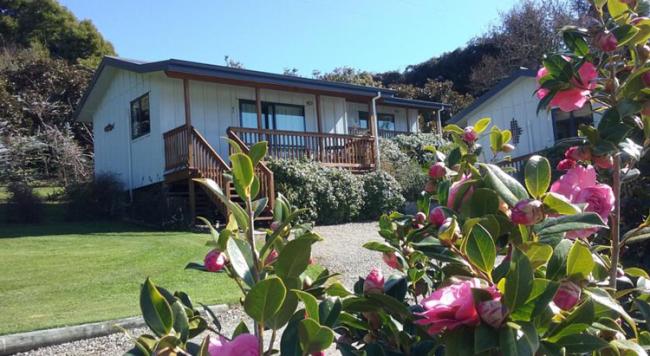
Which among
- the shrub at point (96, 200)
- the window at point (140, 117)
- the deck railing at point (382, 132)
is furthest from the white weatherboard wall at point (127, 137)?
the deck railing at point (382, 132)

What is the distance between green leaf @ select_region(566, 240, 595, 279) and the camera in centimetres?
94

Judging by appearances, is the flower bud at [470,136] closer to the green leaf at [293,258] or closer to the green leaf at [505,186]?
the green leaf at [505,186]

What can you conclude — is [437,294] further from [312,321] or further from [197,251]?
[197,251]

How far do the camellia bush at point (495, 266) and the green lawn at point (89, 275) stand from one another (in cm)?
581

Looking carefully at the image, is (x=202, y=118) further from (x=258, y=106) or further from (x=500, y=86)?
(x=500, y=86)

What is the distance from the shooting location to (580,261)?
3.09ft

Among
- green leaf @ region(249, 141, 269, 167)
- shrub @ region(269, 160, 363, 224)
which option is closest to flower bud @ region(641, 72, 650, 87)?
green leaf @ region(249, 141, 269, 167)

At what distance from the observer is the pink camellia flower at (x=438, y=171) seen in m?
1.78

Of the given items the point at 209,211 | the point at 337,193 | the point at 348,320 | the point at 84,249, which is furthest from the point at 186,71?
the point at 348,320

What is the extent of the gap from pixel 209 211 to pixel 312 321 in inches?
600

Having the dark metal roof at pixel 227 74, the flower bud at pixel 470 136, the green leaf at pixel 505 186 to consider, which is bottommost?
the green leaf at pixel 505 186

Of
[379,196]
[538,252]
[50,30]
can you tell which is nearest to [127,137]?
[379,196]

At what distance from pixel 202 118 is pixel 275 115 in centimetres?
290

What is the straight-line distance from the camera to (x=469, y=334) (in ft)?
2.78
